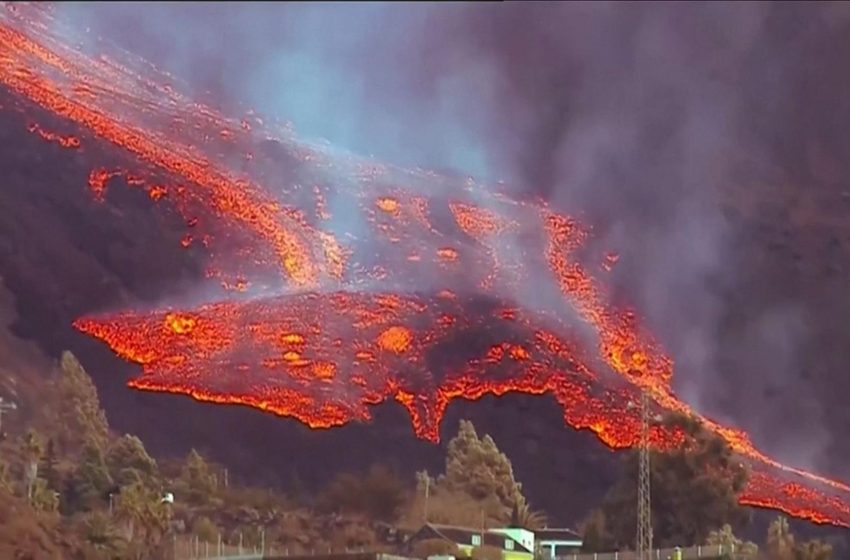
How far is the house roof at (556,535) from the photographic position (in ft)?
84.7

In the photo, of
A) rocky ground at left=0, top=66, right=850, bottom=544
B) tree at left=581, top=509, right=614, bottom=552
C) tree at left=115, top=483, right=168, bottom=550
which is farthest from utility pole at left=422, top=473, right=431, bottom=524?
tree at left=115, top=483, right=168, bottom=550

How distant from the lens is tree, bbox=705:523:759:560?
75.7ft

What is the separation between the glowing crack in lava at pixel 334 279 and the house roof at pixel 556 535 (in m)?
3.30

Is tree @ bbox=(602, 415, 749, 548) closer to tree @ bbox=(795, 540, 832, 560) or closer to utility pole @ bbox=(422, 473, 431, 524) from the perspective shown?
tree @ bbox=(795, 540, 832, 560)

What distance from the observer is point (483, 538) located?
81.8ft

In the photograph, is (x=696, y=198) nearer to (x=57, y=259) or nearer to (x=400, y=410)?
(x=400, y=410)

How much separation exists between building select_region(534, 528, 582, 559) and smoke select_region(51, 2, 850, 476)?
4.92 meters

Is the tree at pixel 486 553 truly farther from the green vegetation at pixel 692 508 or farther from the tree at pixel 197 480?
the tree at pixel 197 480

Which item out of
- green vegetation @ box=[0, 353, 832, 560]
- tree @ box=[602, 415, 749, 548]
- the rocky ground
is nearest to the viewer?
green vegetation @ box=[0, 353, 832, 560]

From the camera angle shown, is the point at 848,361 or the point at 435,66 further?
the point at 435,66

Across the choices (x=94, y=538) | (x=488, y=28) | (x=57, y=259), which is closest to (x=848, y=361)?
(x=488, y=28)

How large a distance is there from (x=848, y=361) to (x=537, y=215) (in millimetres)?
8813

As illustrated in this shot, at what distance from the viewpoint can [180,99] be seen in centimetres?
3162

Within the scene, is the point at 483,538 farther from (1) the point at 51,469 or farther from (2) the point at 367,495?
(1) the point at 51,469
